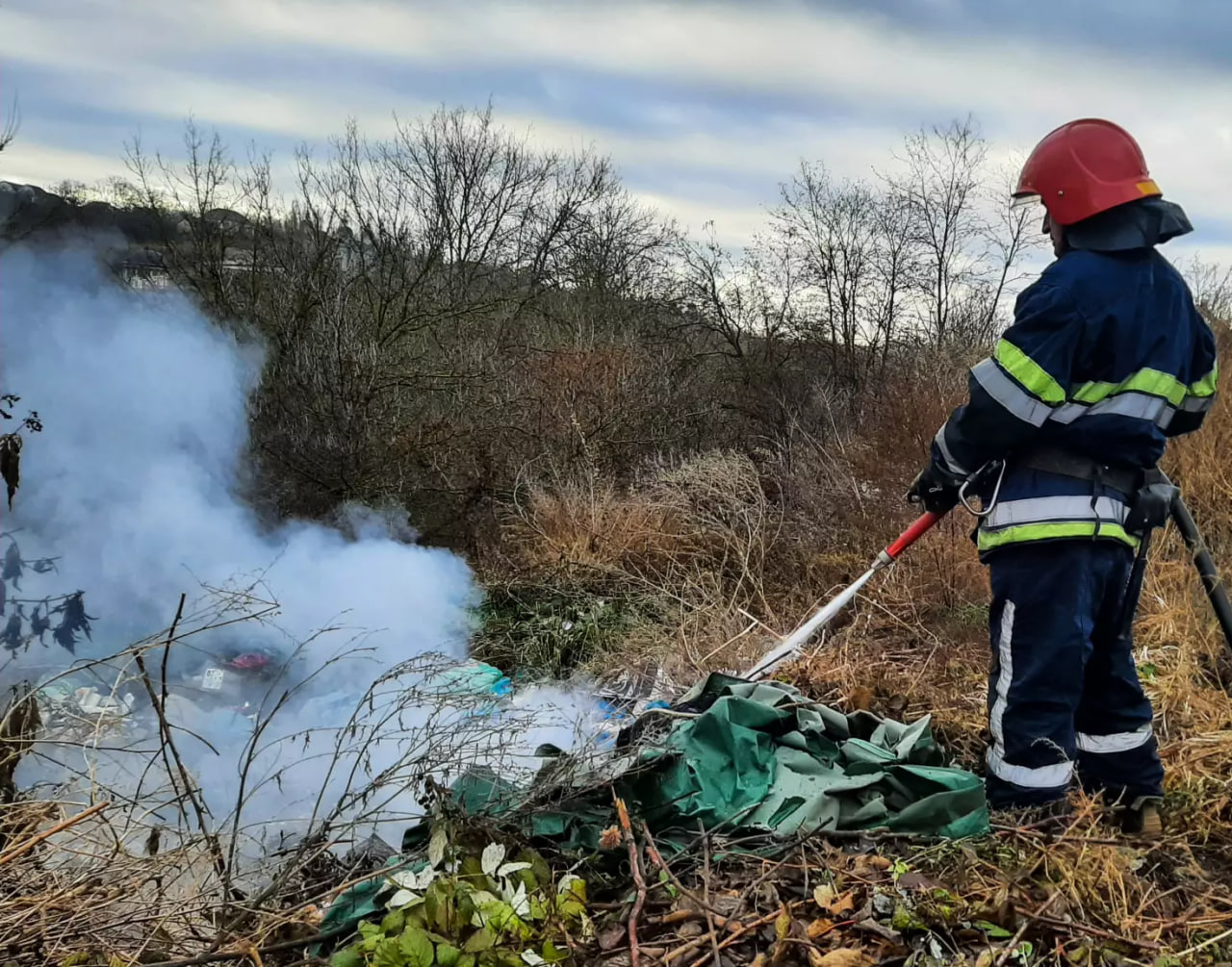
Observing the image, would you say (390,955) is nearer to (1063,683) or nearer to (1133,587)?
(1063,683)

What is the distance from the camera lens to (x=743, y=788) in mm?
3160

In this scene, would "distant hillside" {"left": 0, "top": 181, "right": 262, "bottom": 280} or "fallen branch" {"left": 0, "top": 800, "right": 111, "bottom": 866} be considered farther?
"distant hillside" {"left": 0, "top": 181, "right": 262, "bottom": 280}

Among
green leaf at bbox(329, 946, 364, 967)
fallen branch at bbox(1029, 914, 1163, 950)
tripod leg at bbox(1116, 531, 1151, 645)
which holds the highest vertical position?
tripod leg at bbox(1116, 531, 1151, 645)

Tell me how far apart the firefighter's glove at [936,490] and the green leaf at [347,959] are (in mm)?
2384

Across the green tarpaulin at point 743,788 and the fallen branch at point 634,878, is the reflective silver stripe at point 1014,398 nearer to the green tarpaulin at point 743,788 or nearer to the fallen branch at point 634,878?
the green tarpaulin at point 743,788

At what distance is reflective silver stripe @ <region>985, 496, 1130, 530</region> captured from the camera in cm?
273

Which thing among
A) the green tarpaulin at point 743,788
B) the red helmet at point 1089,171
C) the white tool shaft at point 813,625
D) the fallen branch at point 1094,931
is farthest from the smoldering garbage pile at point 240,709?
the red helmet at point 1089,171

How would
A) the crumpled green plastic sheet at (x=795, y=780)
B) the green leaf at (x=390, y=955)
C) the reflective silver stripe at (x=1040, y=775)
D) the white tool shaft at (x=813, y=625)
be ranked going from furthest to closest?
1. the white tool shaft at (x=813, y=625)
2. the crumpled green plastic sheet at (x=795, y=780)
3. the reflective silver stripe at (x=1040, y=775)
4. the green leaf at (x=390, y=955)

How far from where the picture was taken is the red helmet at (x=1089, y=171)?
275cm

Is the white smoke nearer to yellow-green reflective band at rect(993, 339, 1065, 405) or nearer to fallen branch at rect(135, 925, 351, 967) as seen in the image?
fallen branch at rect(135, 925, 351, 967)

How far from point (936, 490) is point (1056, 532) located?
58cm

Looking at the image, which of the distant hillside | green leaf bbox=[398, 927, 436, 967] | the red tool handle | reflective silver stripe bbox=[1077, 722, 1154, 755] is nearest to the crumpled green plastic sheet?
reflective silver stripe bbox=[1077, 722, 1154, 755]

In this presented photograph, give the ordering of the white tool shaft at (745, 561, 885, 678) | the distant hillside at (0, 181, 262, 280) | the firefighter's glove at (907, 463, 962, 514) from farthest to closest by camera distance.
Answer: the distant hillside at (0, 181, 262, 280)
the white tool shaft at (745, 561, 885, 678)
the firefighter's glove at (907, 463, 962, 514)

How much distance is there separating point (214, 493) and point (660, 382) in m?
7.24
